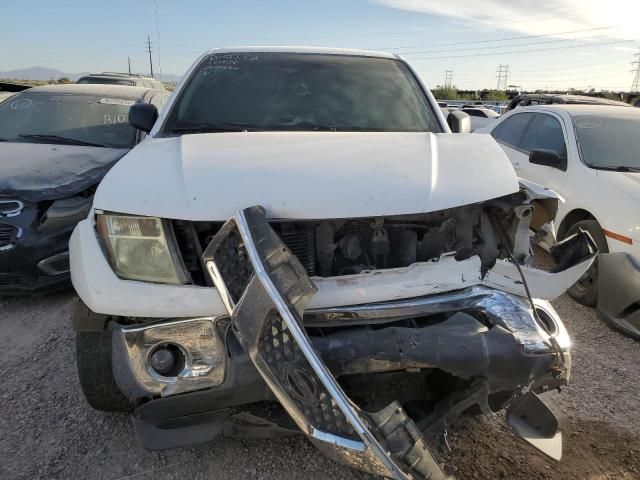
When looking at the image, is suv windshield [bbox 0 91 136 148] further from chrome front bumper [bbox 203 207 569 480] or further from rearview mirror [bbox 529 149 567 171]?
rearview mirror [bbox 529 149 567 171]

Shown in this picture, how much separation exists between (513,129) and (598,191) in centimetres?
231

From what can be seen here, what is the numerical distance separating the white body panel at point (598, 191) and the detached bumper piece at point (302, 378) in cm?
283

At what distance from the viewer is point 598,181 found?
4.19 m

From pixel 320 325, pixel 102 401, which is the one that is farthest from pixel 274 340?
pixel 102 401

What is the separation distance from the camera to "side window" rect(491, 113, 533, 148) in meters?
5.96

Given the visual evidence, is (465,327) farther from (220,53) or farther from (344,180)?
(220,53)

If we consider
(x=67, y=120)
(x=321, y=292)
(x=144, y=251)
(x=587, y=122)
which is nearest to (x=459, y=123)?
(x=587, y=122)

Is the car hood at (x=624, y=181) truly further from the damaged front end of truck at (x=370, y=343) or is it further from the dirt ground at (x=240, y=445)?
the damaged front end of truck at (x=370, y=343)

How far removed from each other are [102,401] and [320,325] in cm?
118

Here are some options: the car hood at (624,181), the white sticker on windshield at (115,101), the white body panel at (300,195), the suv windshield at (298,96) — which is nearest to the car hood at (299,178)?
the white body panel at (300,195)

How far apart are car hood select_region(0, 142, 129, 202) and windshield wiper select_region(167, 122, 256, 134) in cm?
151

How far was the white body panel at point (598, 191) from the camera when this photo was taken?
371cm

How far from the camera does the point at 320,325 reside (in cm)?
190

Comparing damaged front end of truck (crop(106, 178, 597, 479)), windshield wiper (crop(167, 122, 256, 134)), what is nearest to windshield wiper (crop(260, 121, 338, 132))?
windshield wiper (crop(167, 122, 256, 134))
